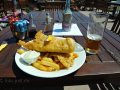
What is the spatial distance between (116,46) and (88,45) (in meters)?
0.33

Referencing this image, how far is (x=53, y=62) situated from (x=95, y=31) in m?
0.47

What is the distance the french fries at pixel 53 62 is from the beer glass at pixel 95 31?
0.81 ft

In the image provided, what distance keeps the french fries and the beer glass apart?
0.81 feet

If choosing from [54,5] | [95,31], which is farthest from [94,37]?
[54,5]

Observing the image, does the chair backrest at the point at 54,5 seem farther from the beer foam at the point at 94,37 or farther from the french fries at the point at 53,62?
the french fries at the point at 53,62

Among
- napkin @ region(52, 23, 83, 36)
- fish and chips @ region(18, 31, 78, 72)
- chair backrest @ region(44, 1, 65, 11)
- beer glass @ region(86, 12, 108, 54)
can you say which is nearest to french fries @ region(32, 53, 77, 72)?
fish and chips @ region(18, 31, 78, 72)

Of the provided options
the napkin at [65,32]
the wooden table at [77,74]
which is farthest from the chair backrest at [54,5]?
the wooden table at [77,74]

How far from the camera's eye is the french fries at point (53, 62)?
93cm

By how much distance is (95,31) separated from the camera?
1.26m

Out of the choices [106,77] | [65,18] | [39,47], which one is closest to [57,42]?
[39,47]

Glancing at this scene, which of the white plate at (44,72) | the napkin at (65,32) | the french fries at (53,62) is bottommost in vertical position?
the napkin at (65,32)

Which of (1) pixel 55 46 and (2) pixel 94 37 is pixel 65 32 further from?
(1) pixel 55 46

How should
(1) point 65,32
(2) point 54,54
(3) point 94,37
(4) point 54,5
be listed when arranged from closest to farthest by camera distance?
(2) point 54,54 < (3) point 94,37 < (1) point 65,32 < (4) point 54,5

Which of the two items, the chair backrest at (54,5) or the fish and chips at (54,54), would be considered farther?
the chair backrest at (54,5)
